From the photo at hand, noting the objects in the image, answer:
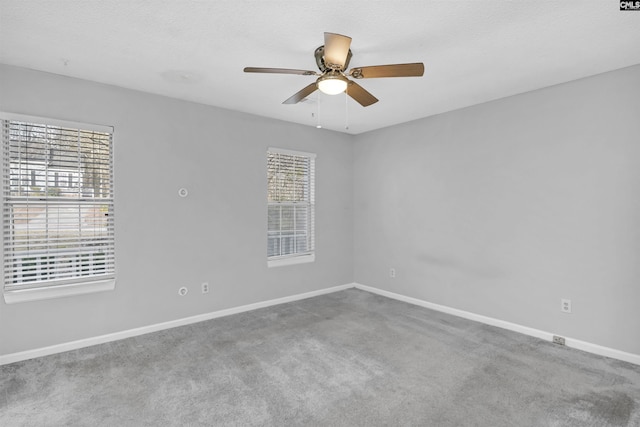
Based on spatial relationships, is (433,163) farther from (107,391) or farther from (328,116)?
(107,391)

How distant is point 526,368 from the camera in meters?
2.75

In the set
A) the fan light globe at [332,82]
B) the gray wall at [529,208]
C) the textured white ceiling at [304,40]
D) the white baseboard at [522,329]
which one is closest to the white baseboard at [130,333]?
the white baseboard at [522,329]

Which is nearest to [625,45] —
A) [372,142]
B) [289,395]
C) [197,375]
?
[372,142]

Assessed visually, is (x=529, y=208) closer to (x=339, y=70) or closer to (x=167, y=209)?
(x=339, y=70)

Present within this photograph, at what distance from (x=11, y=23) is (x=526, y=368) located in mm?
4679

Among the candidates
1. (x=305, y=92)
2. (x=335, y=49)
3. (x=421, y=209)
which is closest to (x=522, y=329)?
(x=421, y=209)

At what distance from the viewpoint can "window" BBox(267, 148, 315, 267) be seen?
4602mm

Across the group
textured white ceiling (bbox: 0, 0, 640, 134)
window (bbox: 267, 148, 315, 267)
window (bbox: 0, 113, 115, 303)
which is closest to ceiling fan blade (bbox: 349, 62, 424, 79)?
textured white ceiling (bbox: 0, 0, 640, 134)

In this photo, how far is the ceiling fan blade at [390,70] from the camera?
209 centimetres

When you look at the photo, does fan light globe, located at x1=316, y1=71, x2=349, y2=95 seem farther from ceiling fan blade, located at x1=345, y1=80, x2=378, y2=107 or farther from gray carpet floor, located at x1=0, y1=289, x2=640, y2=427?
gray carpet floor, located at x1=0, y1=289, x2=640, y2=427

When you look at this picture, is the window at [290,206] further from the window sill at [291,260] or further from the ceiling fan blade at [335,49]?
the ceiling fan blade at [335,49]

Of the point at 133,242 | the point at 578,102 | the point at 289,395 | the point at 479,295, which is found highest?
the point at 578,102

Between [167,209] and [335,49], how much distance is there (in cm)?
263

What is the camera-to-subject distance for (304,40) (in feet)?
7.86
